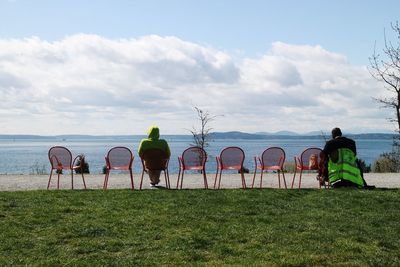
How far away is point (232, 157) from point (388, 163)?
43.6 feet

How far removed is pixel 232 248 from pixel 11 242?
9.14 feet

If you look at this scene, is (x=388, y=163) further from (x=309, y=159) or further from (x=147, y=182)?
(x=147, y=182)

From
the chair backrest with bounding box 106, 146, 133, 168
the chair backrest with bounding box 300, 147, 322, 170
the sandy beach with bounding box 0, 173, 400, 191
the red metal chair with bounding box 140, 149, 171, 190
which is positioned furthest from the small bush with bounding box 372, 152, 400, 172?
the chair backrest with bounding box 106, 146, 133, 168

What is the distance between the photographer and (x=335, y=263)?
6367 millimetres

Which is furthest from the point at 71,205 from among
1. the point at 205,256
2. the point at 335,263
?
the point at 335,263

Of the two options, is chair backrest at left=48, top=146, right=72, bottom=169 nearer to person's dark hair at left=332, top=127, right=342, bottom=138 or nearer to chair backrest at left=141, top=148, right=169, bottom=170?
chair backrest at left=141, top=148, right=169, bottom=170

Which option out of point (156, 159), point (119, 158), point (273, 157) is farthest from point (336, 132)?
point (119, 158)

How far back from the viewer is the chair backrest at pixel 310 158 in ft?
43.7

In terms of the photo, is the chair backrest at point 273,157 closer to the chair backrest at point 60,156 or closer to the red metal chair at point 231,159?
the red metal chair at point 231,159

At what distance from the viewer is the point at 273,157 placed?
525 inches

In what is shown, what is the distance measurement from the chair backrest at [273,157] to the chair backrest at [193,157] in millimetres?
1395

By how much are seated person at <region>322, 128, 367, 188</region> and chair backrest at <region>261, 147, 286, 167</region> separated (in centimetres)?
107

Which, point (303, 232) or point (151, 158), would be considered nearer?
point (303, 232)

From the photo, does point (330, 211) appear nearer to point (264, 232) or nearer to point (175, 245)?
point (264, 232)
